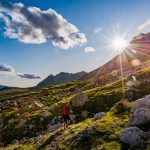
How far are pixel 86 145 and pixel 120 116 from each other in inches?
327

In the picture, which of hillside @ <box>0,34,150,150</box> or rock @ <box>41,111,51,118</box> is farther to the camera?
rock @ <box>41,111,51,118</box>

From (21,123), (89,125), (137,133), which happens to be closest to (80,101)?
(21,123)

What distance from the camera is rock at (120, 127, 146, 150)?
24469mm

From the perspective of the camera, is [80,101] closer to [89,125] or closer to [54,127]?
[54,127]

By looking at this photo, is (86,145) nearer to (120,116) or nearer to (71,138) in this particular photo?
(71,138)

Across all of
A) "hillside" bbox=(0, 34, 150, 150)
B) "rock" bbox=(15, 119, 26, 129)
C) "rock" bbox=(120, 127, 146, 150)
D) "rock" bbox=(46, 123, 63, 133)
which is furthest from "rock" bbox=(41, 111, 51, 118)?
"rock" bbox=(120, 127, 146, 150)

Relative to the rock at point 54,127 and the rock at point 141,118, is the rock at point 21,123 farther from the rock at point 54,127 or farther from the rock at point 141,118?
the rock at point 141,118

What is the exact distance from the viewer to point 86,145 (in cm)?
2870

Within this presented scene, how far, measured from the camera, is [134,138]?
25359 millimetres

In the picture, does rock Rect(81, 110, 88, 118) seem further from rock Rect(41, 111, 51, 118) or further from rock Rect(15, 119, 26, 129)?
rock Rect(15, 119, 26, 129)

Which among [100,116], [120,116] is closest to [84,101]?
[100,116]

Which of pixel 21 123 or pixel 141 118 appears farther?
pixel 21 123

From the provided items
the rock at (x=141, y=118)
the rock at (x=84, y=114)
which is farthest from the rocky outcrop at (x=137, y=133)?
the rock at (x=84, y=114)

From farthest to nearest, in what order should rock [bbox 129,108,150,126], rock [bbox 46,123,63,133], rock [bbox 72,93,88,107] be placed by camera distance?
rock [bbox 72,93,88,107] < rock [bbox 46,123,63,133] < rock [bbox 129,108,150,126]
